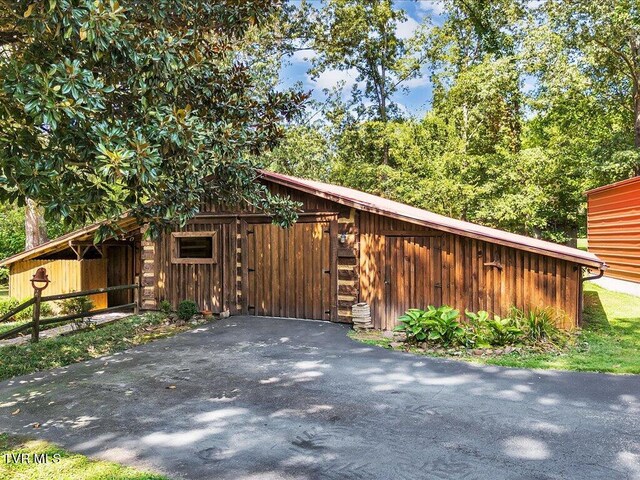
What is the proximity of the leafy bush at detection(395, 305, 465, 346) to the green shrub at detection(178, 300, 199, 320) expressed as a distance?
200 inches

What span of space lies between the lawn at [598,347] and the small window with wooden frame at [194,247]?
439 cm

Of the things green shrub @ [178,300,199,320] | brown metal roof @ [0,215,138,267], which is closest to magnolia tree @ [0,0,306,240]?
green shrub @ [178,300,199,320]

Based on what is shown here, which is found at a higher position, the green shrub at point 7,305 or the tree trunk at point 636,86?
the tree trunk at point 636,86

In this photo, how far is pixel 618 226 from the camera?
45.7ft

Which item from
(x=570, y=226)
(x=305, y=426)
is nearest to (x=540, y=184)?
(x=570, y=226)

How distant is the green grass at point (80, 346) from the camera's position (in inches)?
243

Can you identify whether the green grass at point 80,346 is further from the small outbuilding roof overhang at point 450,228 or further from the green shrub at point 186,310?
the small outbuilding roof overhang at point 450,228

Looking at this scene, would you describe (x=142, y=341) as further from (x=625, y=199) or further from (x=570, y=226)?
A: (x=570, y=226)

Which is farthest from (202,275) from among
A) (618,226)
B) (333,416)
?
(618,226)

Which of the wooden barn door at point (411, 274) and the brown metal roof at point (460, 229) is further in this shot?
the wooden barn door at point (411, 274)

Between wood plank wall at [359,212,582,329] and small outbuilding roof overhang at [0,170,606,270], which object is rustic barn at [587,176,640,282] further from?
wood plank wall at [359,212,582,329]

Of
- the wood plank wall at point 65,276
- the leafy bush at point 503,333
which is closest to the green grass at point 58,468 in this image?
the leafy bush at point 503,333

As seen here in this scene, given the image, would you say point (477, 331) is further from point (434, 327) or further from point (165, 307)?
point (165, 307)

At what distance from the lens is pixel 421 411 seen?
4520mm
